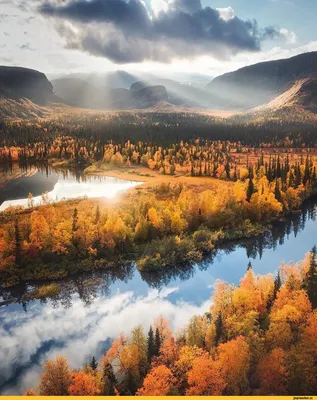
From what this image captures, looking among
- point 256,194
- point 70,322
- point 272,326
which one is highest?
point 256,194

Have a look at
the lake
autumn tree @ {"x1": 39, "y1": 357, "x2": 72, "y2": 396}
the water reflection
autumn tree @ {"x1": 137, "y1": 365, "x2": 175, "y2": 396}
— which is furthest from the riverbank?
autumn tree @ {"x1": 39, "y1": 357, "x2": 72, "y2": 396}

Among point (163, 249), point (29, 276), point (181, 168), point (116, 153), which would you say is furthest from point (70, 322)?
point (116, 153)

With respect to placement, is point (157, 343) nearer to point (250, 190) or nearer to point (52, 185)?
point (250, 190)

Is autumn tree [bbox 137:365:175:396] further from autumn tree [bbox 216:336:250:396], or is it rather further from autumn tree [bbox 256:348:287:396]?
autumn tree [bbox 256:348:287:396]

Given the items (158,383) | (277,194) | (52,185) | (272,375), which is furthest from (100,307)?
(52,185)

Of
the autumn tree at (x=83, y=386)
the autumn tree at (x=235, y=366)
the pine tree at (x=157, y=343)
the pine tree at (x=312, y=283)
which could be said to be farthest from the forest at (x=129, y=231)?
the autumn tree at (x=235, y=366)

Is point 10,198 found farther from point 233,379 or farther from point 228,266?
point 233,379

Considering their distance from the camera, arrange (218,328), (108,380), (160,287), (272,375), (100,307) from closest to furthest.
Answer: (272,375) → (108,380) → (218,328) → (100,307) → (160,287)
